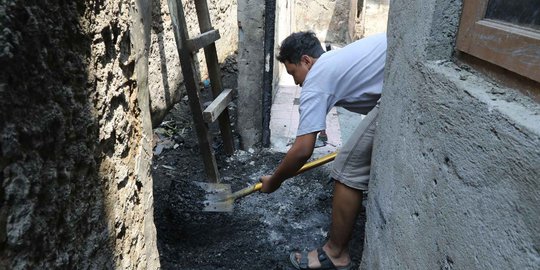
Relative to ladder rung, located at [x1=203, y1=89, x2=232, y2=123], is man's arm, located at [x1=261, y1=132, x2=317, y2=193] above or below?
above

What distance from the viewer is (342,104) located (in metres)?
2.50

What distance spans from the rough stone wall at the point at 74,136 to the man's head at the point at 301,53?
1139 mm

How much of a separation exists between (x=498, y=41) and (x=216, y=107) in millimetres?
2526

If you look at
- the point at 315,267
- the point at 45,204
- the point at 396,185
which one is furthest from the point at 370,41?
the point at 45,204

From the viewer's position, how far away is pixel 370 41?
246 centimetres

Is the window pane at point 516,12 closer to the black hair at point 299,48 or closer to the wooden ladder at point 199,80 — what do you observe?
the black hair at point 299,48

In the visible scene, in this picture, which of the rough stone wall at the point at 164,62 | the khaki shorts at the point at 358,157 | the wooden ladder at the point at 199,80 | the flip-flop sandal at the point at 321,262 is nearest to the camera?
the khaki shorts at the point at 358,157

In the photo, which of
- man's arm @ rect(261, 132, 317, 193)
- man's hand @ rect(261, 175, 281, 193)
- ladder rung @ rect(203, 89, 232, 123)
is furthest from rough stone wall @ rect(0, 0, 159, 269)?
ladder rung @ rect(203, 89, 232, 123)

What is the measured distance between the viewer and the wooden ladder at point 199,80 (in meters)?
2.96

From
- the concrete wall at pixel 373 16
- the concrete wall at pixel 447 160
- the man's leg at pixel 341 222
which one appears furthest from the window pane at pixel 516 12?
the concrete wall at pixel 373 16

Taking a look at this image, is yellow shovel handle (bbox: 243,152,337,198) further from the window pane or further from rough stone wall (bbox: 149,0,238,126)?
the window pane

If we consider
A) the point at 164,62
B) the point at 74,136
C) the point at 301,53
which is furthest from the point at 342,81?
the point at 164,62

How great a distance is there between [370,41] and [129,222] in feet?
5.81

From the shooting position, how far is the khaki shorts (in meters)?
2.18
